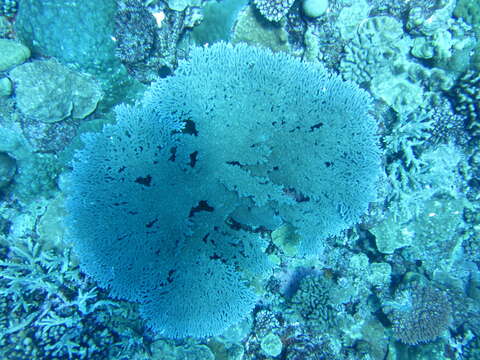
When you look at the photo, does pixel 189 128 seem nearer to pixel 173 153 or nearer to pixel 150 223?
pixel 173 153

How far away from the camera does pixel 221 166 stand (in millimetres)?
3650

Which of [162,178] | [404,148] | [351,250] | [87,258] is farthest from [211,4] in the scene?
[351,250]

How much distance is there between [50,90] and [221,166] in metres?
2.55

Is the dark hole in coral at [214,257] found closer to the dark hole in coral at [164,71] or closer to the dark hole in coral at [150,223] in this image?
the dark hole in coral at [150,223]

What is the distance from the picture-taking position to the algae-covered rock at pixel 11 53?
3.76 meters

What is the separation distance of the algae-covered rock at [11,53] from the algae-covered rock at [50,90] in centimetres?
8

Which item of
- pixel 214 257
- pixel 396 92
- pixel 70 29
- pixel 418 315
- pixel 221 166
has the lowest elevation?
pixel 214 257

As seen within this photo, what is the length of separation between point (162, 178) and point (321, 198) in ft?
6.80

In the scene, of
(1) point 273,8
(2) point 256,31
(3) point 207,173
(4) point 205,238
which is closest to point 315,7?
(1) point 273,8

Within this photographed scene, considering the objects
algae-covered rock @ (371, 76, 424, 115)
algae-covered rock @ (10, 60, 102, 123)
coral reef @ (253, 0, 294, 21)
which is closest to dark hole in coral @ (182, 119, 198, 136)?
algae-covered rock @ (10, 60, 102, 123)

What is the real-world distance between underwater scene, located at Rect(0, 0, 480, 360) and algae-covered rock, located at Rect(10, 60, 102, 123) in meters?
0.02

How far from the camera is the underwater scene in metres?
3.66

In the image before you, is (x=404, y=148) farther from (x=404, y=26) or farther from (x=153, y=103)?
(x=153, y=103)

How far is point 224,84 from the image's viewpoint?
3.67 metres
